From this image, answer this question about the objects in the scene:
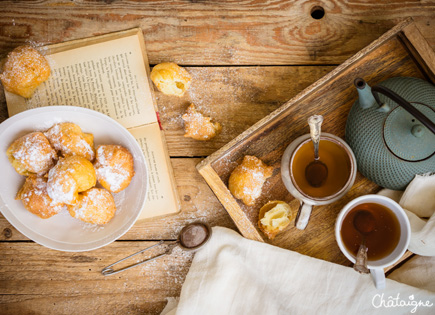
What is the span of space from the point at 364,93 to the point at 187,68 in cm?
54

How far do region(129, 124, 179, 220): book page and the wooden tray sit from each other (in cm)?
Result: 18

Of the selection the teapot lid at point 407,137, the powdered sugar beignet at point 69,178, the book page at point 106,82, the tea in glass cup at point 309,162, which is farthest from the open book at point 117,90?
the teapot lid at point 407,137

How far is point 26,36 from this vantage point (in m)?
1.13

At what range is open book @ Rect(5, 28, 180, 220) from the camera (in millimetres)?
1103

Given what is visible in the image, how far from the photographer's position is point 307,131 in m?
1.02

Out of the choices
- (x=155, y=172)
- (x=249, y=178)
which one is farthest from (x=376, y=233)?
(x=155, y=172)

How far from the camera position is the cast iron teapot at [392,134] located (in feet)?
2.64

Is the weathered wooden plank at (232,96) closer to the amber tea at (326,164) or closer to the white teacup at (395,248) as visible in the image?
the amber tea at (326,164)

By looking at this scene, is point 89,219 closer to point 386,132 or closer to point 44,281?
point 44,281

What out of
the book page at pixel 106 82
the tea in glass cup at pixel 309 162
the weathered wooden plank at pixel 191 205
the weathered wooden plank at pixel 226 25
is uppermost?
the weathered wooden plank at pixel 226 25

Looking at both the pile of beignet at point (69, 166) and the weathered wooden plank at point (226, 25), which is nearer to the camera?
the pile of beignet at point (69, 166)

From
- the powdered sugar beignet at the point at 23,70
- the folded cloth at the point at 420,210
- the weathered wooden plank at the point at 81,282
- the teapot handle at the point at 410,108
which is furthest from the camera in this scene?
the weathered wooden plank at the point at 81,282

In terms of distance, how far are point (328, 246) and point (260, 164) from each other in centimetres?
32

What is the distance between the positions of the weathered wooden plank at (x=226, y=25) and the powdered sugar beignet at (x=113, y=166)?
1.09 ft
